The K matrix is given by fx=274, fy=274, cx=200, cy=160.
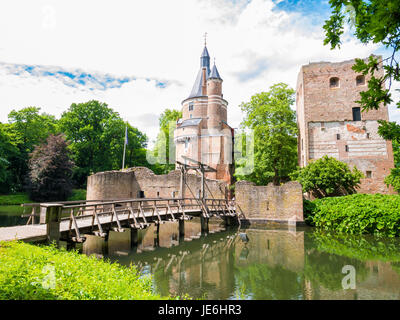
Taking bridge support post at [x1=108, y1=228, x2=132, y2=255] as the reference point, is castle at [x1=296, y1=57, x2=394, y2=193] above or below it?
above

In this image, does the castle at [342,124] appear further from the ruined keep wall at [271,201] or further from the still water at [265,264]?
the still water at [265,264]

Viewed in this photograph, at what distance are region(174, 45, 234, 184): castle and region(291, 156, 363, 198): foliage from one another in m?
10.2

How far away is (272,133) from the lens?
23.6 meters

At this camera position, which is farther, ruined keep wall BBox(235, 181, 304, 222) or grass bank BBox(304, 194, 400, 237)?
ruined keep wall BBox(235, 181, 304, 222)

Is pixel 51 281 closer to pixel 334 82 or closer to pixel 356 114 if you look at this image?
pixel 356 114

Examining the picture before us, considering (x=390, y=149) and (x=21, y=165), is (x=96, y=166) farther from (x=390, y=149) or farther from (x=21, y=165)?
(x=390, y=149)

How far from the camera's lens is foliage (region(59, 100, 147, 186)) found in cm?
3719

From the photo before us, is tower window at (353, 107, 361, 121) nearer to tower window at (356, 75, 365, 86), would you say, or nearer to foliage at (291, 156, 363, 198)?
tower window at (356, 75, 365, 86)

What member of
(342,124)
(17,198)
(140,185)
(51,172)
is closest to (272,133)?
(342,124)

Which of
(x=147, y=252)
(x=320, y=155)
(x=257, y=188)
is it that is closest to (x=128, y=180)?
(x=257, y=188)

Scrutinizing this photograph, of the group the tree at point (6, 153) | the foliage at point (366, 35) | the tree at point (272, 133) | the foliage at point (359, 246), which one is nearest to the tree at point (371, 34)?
the foliage at point (366, 35)

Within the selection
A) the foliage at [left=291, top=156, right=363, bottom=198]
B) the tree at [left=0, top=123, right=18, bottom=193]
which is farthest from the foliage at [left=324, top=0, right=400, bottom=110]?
the tree at [left=0, top=123, right=18, bottom=193]

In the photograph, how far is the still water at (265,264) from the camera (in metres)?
6.75

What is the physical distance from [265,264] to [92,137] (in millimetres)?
33445
